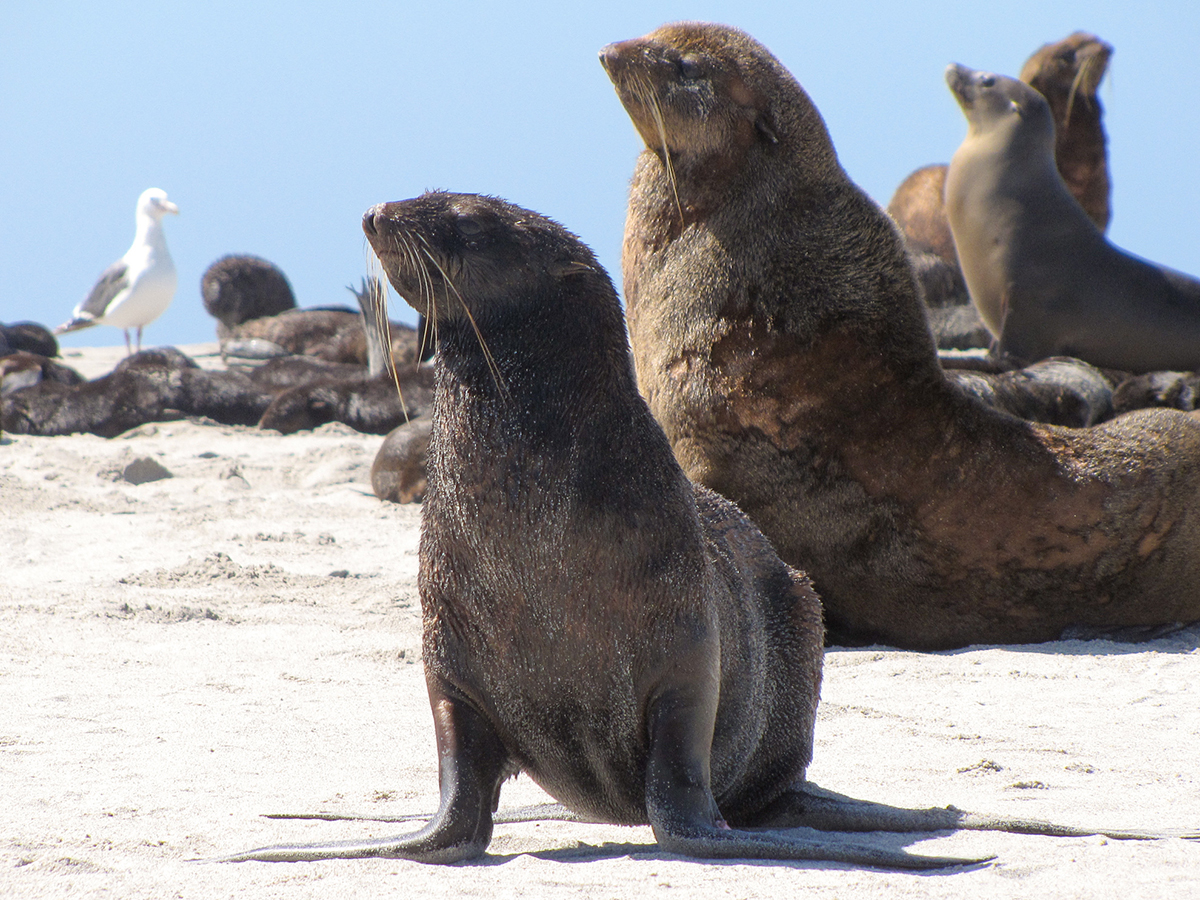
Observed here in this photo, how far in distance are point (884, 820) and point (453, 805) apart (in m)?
0.93

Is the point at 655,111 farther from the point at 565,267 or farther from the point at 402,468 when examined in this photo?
the point at 402,468

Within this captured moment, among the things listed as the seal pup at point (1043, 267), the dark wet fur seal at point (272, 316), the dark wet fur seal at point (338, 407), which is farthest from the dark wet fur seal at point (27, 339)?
the seal pup at point (1043, 267)

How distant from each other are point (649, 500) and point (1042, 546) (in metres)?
2.67

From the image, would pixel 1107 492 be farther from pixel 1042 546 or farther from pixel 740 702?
pixel 740 702

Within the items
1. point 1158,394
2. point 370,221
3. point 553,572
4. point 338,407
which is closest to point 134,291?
point 338,407

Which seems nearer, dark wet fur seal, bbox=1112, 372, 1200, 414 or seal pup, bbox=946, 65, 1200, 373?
dark wet fur seal, bbox=1112, 372, 1200, 414

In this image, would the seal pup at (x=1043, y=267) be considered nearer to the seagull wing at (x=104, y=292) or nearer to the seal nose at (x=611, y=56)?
the seal nose at (x=611, y=56)

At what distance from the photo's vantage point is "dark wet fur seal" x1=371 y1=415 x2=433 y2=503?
794 cm

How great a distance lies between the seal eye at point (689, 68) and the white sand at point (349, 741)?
220 cm

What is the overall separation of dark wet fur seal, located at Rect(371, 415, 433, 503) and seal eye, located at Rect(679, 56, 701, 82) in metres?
3.51

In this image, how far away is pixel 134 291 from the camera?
1612 cm

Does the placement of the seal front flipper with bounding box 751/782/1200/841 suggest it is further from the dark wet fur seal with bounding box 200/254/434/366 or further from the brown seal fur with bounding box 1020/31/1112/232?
the dark wet fur seal with bounding box 200/254/434/366

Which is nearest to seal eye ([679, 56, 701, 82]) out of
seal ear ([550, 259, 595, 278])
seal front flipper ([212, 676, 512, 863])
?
seal ear ([550, 259, 595, 278])

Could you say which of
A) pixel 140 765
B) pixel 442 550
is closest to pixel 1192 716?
pixel 442 550
